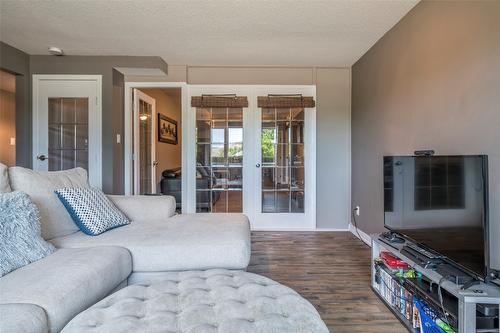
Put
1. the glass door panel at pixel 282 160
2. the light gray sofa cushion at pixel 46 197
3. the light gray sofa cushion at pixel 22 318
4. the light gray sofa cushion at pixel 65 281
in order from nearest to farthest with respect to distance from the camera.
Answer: the light gray sofa cushion at pixel 22 318 → the light gray sofa cushion at pixel 65 281 → the light gray sofa cushion at pixel 46 197 → the glass door panel at pixel 282 160

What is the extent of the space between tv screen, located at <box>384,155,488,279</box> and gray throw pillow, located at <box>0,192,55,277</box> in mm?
2289

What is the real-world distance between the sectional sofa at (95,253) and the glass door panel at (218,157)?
1.57 meters

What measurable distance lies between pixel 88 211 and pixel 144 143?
3.11m

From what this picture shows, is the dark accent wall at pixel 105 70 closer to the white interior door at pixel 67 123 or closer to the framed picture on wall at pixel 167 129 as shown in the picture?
the white interior door at pixel 67 123

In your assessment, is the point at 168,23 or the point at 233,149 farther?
the point at 233,149

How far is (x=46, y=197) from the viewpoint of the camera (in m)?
2.04

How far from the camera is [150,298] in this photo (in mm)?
1260

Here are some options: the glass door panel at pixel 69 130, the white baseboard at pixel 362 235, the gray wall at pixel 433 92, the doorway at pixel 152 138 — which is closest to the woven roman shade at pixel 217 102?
the doorway at pixel 152 138

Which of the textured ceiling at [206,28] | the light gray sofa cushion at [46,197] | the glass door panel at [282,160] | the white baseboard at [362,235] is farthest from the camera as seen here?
the glass door panel at [282,160]

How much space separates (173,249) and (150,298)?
0.62 meters

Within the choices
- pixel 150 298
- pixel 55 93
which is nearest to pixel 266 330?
pixel 150 298

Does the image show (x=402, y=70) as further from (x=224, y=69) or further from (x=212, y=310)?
(x=212, y=310)

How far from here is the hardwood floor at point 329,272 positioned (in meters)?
1.89

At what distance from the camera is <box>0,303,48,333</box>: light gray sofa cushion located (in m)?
0.99
